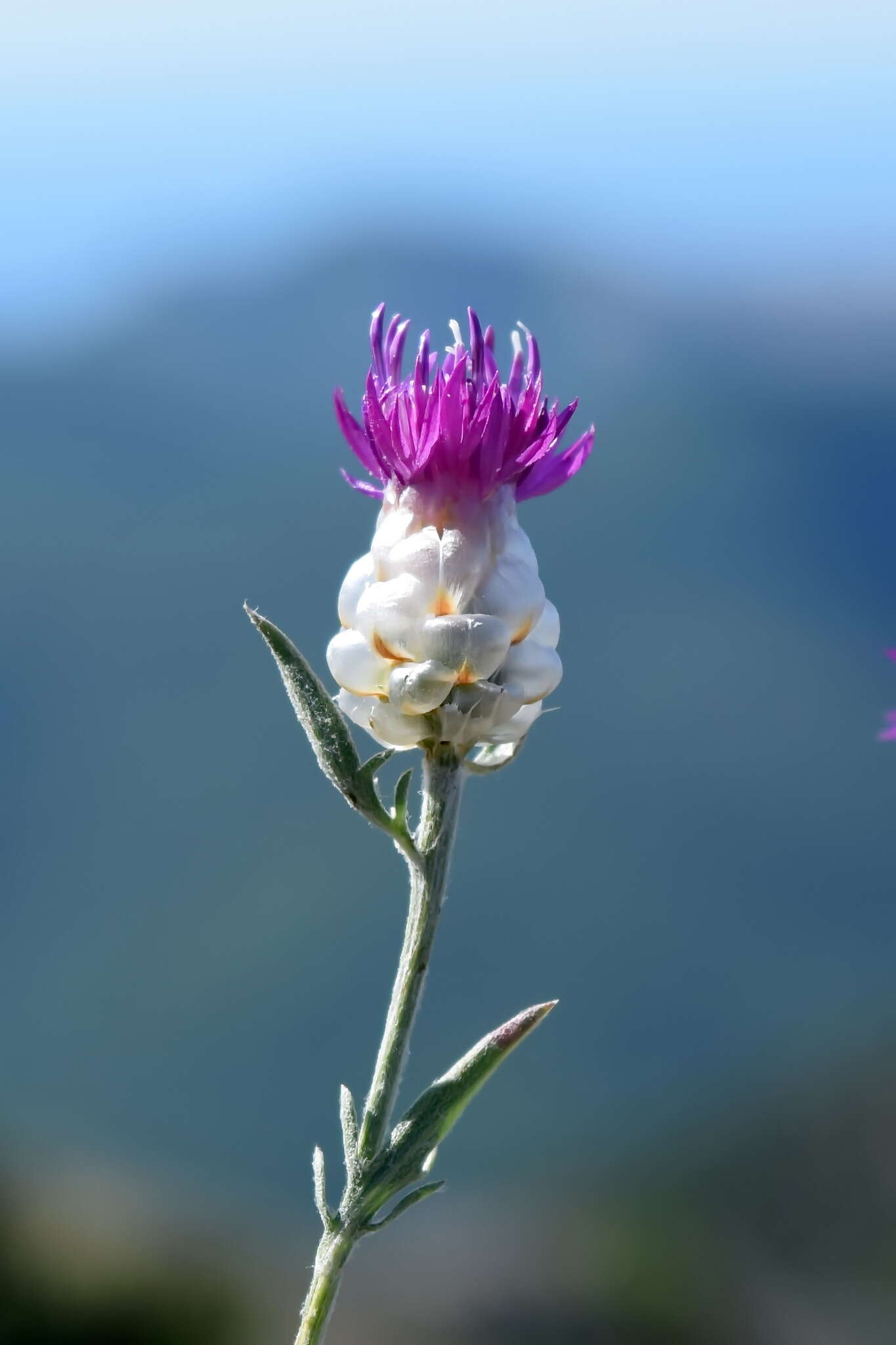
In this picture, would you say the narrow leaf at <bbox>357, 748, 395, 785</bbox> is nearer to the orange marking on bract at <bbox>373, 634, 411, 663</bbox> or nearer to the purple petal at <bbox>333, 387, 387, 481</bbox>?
the orange marking on bract at <bbox>373, 634, 411, 663</bbox>

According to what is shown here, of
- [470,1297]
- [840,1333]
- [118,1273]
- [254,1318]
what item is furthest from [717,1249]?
[118,1273]

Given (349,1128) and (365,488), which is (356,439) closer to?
(365,488)

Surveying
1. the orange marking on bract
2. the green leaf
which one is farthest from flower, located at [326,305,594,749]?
the green leaf

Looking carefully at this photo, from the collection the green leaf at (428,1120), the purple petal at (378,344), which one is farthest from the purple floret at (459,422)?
the green leaf at (428,1120)

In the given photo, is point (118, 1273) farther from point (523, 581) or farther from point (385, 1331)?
point (523, 581)

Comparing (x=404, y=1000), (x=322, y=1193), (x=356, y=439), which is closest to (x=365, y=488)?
(x=356, y=439)

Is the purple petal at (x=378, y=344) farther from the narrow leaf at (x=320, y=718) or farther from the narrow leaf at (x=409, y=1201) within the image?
the narrow leaf at (x=409, y=1201)
